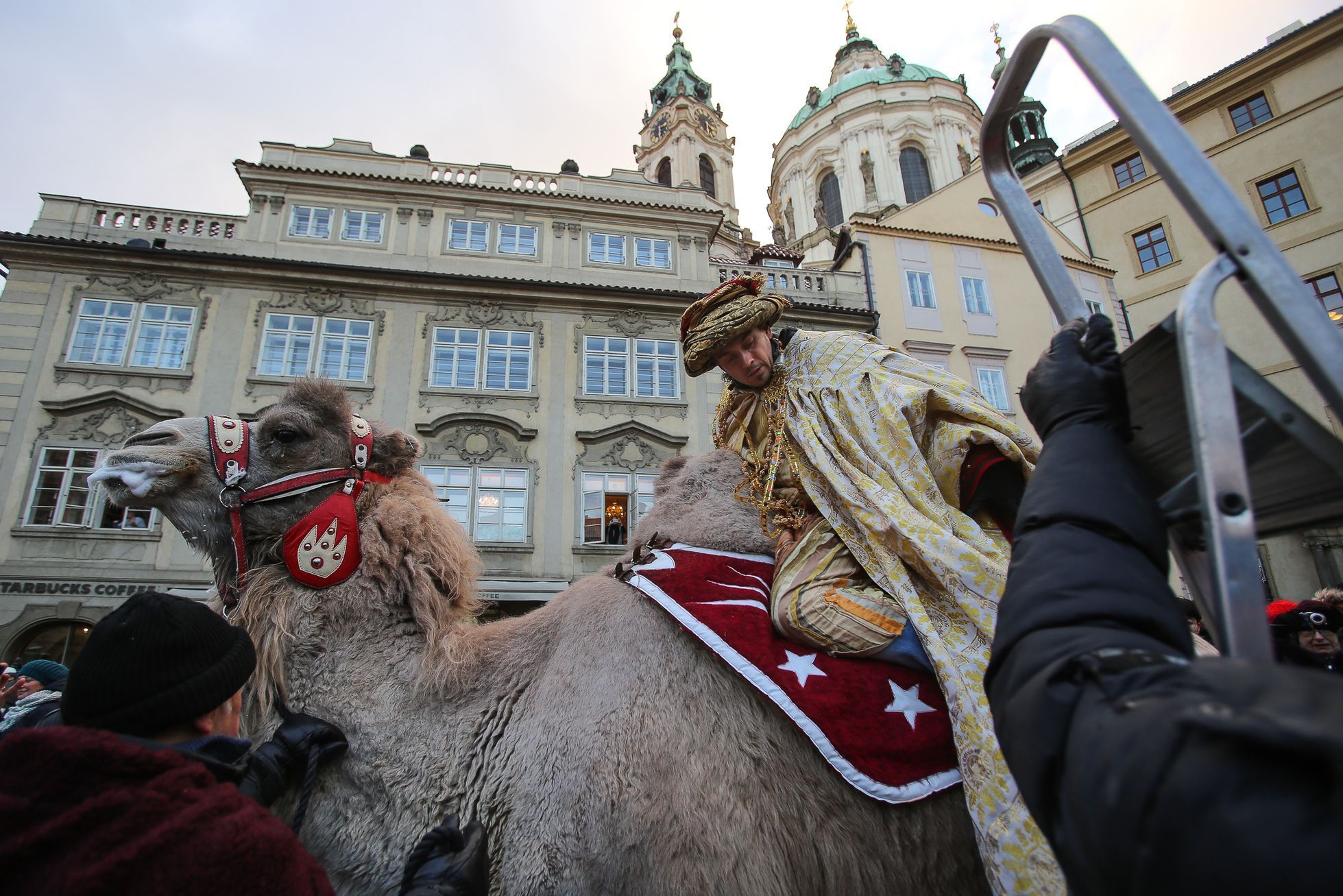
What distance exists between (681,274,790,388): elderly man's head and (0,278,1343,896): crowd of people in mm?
13

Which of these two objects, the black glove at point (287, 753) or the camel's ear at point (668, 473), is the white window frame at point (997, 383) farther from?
the black glove at point (287, 753)

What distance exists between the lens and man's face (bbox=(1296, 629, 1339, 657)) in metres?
5.28

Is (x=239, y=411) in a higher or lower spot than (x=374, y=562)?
higher

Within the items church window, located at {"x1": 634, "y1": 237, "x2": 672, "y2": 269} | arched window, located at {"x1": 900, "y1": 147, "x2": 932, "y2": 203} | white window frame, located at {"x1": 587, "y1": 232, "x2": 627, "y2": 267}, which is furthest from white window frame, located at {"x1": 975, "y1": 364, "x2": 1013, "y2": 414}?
arched window, located at {"x1": 900, "y1": 147, "x2": 932, "y2": 203}

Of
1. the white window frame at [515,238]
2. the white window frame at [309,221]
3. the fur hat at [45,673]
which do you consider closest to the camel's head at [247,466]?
the fur hat at [45,673]

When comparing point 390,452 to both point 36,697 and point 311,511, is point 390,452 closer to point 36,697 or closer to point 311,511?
point 311,511

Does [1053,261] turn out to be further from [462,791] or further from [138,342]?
[138,342]

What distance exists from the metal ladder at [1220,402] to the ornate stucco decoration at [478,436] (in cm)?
1667

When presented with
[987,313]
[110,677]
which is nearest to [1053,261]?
[110,677]

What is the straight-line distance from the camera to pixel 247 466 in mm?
2838

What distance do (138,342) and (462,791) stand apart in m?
19.5

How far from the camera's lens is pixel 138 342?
1670 centimetres

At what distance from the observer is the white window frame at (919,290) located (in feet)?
70.6

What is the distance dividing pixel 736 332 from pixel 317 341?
57.3 ft
